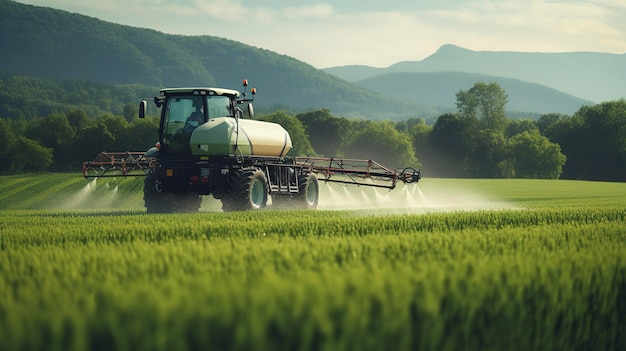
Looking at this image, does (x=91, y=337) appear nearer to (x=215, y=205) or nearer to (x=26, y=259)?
(x=26, y=259)

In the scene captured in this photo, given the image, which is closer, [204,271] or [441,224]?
[204,271]

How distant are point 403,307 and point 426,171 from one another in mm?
107657

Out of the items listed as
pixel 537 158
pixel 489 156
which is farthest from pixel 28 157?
pixel 537 158

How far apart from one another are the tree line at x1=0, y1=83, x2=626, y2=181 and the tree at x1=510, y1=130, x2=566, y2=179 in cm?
13

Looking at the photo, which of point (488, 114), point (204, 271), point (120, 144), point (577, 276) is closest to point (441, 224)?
point (577, 276)

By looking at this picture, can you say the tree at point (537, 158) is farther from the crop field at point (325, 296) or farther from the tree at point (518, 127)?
the crop field at point (325, 296)

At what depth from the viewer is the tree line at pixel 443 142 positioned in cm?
9144

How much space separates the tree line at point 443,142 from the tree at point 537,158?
13 centimetres

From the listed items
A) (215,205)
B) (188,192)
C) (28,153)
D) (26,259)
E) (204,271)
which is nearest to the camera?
(204,271)

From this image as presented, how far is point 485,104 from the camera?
4651 inches

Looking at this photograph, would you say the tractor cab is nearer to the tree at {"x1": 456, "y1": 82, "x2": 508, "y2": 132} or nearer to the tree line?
the tree line

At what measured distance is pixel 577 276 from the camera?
22.4 ft

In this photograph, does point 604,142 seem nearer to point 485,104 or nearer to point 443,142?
point 443,142

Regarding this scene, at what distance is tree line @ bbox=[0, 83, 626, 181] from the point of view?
300ft
